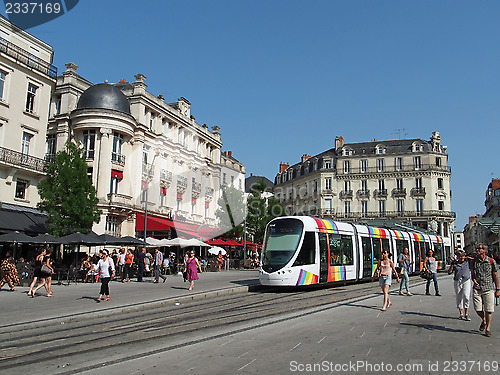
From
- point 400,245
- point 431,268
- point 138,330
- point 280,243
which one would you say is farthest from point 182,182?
point 138,330

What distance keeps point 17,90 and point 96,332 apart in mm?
22831

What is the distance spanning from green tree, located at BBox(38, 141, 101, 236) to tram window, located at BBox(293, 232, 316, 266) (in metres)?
13.6

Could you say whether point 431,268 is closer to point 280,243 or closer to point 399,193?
point 280,243

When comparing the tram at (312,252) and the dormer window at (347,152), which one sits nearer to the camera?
the tram at (312,252)

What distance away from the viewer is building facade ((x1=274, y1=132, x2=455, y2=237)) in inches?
2542

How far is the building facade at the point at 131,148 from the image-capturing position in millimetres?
34062

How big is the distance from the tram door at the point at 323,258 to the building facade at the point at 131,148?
15.0m

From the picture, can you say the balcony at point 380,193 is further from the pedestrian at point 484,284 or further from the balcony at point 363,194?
the pedestrian at point 484,284

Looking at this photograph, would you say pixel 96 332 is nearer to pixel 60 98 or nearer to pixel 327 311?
pixel 327 311

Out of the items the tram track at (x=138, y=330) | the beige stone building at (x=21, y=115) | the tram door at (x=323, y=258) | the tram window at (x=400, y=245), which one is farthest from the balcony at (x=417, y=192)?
the tram track at (x=138, y=330)

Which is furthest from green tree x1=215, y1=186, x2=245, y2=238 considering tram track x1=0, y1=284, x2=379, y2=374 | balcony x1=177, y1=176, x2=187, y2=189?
tram track x1=0, y1=284, x2=379, y2=374

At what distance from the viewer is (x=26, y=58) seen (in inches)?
1107

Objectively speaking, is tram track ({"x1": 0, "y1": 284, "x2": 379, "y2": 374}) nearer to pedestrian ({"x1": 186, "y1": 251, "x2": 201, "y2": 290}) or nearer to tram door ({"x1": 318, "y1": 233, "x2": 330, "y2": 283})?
pedestrian ({"x1": 186, "y1": 251, "x2": 201, "y2": 290})

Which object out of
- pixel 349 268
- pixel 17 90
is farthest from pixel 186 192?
pixel 349 268
